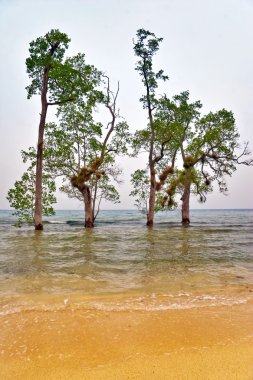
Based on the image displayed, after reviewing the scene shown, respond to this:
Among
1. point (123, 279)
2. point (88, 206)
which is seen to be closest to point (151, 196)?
point (88, 206)

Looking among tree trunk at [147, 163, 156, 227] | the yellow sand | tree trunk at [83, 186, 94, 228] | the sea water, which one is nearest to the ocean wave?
the sea water

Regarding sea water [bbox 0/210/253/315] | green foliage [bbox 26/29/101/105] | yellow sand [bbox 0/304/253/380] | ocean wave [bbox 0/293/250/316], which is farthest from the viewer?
green foliage [bbox 26/29/101/105]

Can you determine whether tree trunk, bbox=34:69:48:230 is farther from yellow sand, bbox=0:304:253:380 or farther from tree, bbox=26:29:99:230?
yellow sand, bbox=0:304:253:380

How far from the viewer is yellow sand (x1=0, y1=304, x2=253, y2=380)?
305cm

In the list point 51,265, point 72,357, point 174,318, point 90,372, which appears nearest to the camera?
point 90,372

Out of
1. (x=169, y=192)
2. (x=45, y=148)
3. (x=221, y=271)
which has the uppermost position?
(x=45, y=148)

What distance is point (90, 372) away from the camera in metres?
3.04

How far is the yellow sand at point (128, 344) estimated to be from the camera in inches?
120

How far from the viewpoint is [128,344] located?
3666 millimetres

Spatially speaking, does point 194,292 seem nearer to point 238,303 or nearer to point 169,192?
point 238,303

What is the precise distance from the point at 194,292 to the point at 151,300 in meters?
1.08

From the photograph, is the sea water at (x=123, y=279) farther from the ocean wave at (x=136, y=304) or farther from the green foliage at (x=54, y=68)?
the green foliage at (x=54, y=68)

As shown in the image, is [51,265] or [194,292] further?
[51,265]

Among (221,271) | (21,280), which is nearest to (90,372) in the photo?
(21,280)
